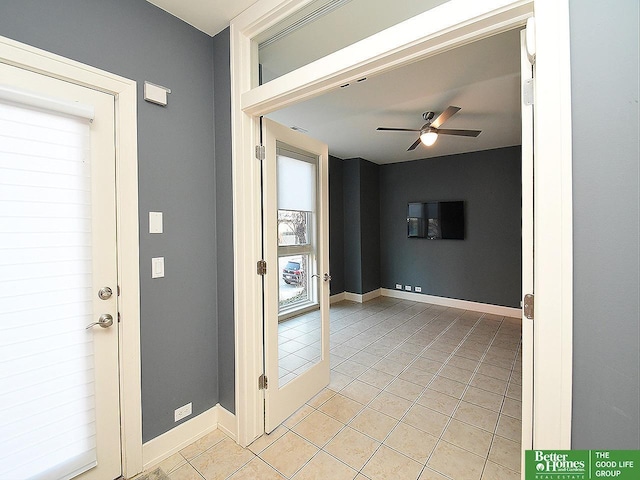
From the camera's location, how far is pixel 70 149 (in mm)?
1400

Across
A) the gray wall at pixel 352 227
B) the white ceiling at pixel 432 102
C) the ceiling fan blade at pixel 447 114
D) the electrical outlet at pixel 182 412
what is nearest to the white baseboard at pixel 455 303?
the gray wall at pixel 352 227

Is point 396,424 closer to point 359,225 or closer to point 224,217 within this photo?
point 224,217

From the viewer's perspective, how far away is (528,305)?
1.03 meters

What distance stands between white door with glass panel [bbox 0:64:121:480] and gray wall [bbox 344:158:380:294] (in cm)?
441

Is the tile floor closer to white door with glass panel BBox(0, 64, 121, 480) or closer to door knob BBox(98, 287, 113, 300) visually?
white door with glass panel BBox(0, 64, 121, 480)

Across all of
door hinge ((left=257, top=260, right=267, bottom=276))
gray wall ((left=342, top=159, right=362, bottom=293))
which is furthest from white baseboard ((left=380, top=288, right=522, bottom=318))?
door hinge ((left=257, top=260, right=267, bottom=276))

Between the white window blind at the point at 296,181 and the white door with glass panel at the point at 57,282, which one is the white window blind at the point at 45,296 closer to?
the white door with glass panel at the point at 57,282

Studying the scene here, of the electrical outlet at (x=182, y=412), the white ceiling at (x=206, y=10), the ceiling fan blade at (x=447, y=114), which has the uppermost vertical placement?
the white ceiling at (x=206, y=10)

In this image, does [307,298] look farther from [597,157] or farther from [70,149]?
[597,157]

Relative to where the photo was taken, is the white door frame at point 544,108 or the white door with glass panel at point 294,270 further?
the white door with glass panel at point 294,270

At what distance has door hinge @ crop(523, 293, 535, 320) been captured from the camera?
1023 mm

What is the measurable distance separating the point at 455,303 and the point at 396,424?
3.64 metres

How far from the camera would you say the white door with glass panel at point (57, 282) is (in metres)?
1.26

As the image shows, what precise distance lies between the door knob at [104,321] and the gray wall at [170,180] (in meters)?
0.17
